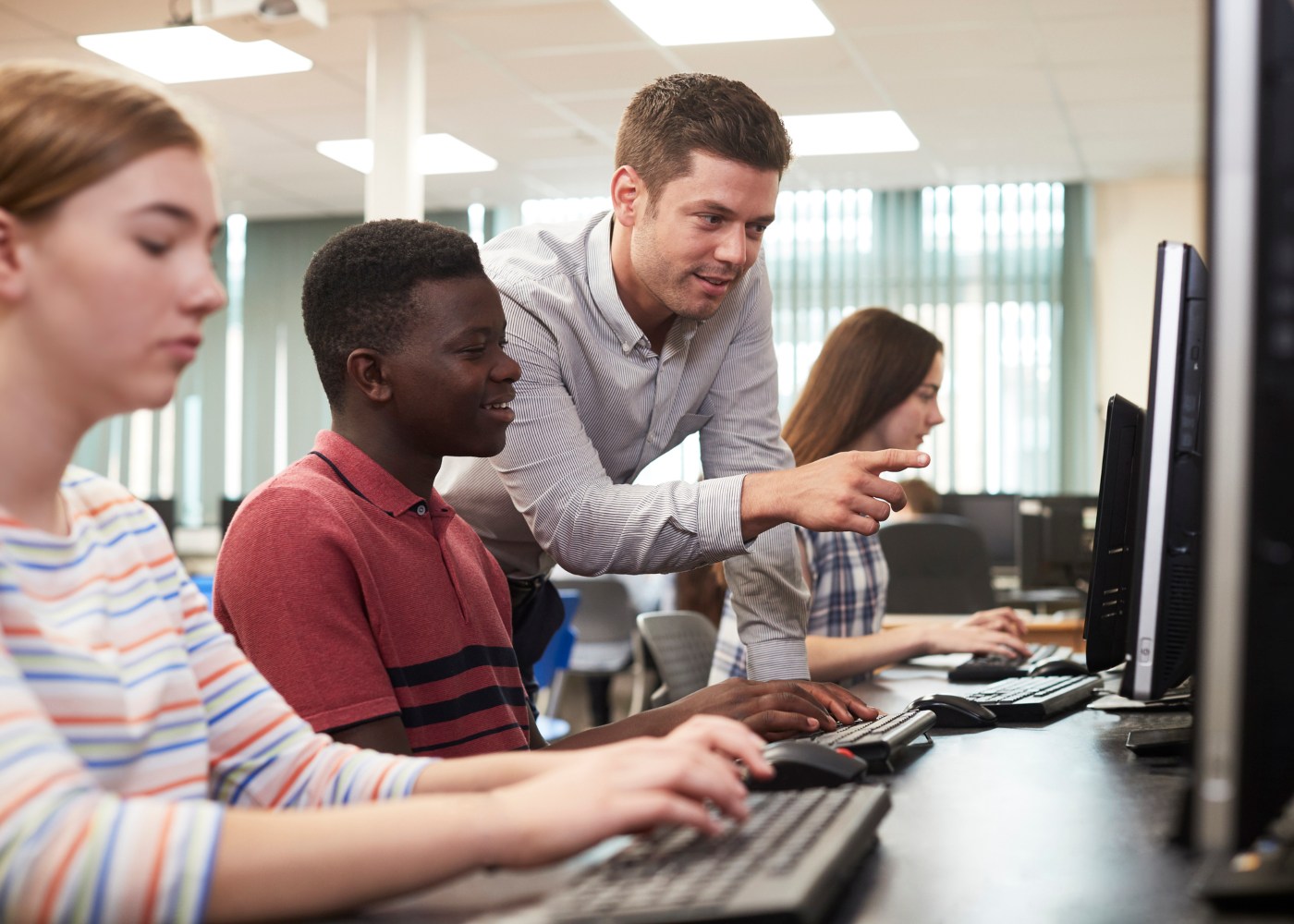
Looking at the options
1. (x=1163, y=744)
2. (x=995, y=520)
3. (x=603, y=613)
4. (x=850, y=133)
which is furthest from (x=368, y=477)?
(x=850, y=133)

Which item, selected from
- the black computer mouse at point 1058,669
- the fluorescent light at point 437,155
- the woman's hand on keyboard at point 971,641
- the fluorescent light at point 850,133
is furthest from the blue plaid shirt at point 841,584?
the fluorescent light at point 437,155

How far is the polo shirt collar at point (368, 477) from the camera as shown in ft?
4.21

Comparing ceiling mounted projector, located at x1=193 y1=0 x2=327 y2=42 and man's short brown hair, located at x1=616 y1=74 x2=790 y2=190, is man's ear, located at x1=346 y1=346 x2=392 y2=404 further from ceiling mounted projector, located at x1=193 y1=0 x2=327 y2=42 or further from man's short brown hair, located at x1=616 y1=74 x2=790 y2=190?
ceiling mounted projector, located at x1=193 y1=0 x2=327 y2=42

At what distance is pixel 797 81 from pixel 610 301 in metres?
3.59

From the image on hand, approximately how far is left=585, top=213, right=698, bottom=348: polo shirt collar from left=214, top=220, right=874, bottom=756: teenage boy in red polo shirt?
0.35 m

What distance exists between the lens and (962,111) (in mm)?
5504

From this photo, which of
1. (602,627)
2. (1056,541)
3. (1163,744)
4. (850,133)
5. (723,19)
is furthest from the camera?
(850,133)

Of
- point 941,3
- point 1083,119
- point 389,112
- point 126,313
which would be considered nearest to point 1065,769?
point 126,313

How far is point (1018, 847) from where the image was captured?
2.76 feet

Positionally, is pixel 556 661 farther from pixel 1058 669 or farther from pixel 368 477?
pixel 368 477

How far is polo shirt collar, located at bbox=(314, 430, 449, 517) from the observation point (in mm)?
1284

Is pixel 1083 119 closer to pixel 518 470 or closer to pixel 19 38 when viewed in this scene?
pixel 19 38

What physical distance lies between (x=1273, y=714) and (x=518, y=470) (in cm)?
108

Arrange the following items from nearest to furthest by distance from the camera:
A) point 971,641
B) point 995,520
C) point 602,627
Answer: point 971,641 → point 602,627 → point 995,520
